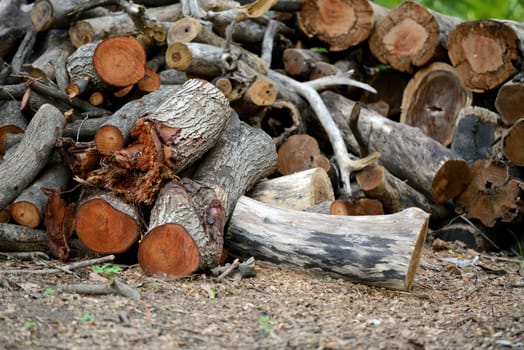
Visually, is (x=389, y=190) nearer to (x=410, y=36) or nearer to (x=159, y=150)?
(x=410, y=36)

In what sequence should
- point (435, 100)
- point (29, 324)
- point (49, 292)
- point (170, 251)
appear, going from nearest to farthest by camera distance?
point (29, 324), point (49, 292), point (170, 251), point (435, 100)

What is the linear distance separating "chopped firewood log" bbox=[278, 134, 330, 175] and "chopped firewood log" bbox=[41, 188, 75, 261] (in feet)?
7.57

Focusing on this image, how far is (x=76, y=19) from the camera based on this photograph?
7152mm

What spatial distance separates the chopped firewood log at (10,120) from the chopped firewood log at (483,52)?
14.2ft

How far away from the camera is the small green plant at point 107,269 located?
16.7 ft

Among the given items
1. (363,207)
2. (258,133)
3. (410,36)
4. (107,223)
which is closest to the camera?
Result: (107,223)

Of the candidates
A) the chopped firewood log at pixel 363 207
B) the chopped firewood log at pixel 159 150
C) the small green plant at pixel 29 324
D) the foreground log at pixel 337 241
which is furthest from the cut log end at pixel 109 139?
the chopped firewood log at pixel 363 207

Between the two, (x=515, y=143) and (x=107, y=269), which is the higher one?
(x=515, y=143)

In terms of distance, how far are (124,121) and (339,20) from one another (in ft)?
11.5

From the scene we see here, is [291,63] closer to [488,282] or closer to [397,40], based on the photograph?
[397,40]

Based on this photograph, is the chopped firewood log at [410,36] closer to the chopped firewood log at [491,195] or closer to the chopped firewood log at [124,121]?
the chopped firewood log at [491,195]

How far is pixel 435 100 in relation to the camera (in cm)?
814

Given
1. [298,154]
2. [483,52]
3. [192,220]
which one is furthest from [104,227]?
[483,52]

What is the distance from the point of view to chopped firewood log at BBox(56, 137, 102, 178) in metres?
5.57
